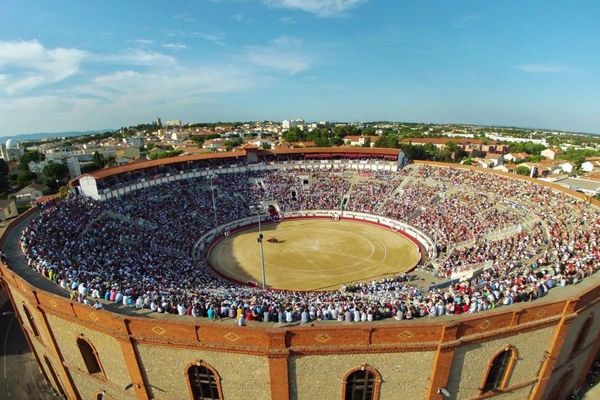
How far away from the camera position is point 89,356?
18.0 m

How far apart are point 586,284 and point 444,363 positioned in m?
10.7

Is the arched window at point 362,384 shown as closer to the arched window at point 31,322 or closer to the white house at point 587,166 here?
the arched window at point 31,322

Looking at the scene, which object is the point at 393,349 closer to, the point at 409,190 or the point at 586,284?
the point at 586,284

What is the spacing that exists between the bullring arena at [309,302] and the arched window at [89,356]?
11cm

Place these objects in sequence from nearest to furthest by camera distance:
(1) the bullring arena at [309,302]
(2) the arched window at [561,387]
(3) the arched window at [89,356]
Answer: (1) the bullring arena at [309,302] → (3) the arched window at [89,356] → (2) the arched window at [561,387]

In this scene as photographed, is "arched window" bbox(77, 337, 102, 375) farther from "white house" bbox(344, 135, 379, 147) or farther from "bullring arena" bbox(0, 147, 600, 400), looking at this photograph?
"white house" bbox(344, 135, 379, 147)

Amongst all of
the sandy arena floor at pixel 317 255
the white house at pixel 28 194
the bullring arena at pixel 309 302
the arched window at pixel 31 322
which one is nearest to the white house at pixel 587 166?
the bullring arena at pixel 309 302

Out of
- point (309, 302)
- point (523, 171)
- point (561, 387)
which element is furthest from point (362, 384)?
point (523, 171)

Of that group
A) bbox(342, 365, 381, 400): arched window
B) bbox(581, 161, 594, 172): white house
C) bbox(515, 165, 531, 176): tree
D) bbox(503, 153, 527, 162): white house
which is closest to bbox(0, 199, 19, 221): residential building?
bbox(342, 365, 381, 400): arched window

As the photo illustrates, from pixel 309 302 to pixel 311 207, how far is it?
3626cm

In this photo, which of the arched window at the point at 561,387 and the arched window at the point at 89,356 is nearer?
the arched window at the point at 89,356

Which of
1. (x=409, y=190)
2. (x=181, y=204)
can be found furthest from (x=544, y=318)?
(x=181, y=204)

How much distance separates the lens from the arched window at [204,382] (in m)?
15.7

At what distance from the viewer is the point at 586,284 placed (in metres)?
18.9
